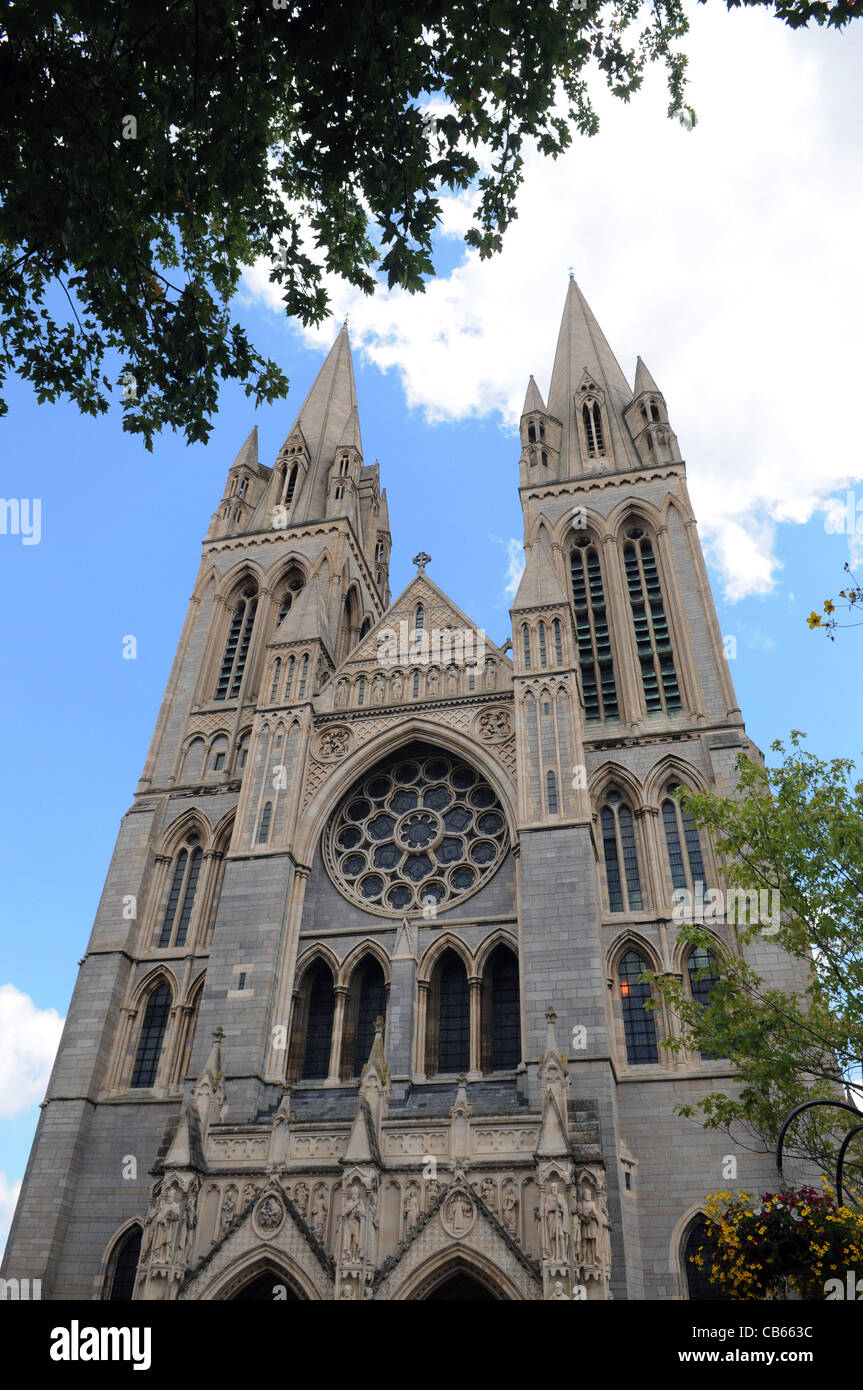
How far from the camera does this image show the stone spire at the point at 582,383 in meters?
35.7

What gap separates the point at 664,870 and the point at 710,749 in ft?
11.8

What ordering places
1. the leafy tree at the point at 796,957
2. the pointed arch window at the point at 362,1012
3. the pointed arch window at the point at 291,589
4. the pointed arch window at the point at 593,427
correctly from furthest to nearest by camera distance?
the pointed arch window at the point at 593,427 → the pointed arch window at the point at 291,589 → the pointed arch window at the point at 362,1012 → the leafy tree at the point at 796,957

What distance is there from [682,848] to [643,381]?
20.0 m

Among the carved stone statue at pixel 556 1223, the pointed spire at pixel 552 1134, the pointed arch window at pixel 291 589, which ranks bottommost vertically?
the carved stone statue at pixel 556 1223

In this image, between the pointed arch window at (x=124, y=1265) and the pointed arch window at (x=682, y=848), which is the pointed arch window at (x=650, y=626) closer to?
the pointed arch window at (x=682, y=848)

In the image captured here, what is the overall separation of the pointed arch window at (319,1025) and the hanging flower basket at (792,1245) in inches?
482

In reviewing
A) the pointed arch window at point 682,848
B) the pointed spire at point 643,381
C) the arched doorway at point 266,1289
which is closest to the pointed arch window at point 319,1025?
the arched doorway at point 266,1289

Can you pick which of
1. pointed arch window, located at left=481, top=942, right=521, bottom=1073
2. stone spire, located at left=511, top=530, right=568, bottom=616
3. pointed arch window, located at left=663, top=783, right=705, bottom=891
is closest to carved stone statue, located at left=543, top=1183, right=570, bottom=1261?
pointed arch window, located at left=481, top=942, right=521, bottom=1073

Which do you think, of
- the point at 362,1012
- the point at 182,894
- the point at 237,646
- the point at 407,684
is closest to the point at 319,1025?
the point at 362,1012

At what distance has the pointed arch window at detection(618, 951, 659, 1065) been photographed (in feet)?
73.6

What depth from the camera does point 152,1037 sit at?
25125 millimetres

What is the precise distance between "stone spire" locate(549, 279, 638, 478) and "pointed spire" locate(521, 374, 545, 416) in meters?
0.83

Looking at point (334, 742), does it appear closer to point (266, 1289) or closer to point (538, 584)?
point (538, 584)
